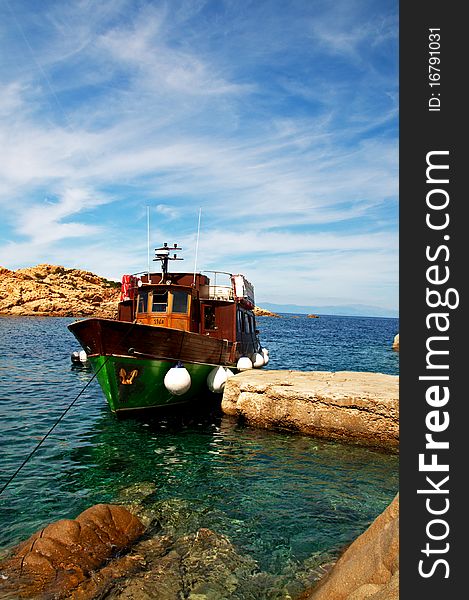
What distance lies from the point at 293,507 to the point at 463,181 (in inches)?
282

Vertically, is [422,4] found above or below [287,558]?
above

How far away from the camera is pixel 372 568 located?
4.31 metres

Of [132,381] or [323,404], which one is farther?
[132,381]

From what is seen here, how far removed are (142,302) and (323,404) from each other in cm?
861

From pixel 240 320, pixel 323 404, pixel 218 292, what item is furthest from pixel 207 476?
pixel 218 292

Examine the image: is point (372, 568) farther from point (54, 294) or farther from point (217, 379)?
point (54, 294)

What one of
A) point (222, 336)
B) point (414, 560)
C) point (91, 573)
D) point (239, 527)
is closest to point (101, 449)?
point (239, 527)

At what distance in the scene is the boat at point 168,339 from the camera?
566 inches

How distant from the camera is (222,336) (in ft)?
62.7

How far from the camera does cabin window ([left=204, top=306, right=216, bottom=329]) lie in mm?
18953

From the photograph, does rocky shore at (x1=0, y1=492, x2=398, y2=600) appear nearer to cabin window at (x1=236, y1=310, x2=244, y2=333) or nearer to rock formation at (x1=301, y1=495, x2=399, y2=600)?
rock formation at (x1=301, y1=495, x2=399, y2=600)

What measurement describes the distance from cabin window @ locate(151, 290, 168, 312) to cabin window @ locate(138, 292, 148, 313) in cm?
37

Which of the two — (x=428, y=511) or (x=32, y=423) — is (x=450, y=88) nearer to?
(x=428, y=511)

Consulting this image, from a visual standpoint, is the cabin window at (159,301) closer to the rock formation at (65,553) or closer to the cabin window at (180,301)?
the cabin window at (180,301)
